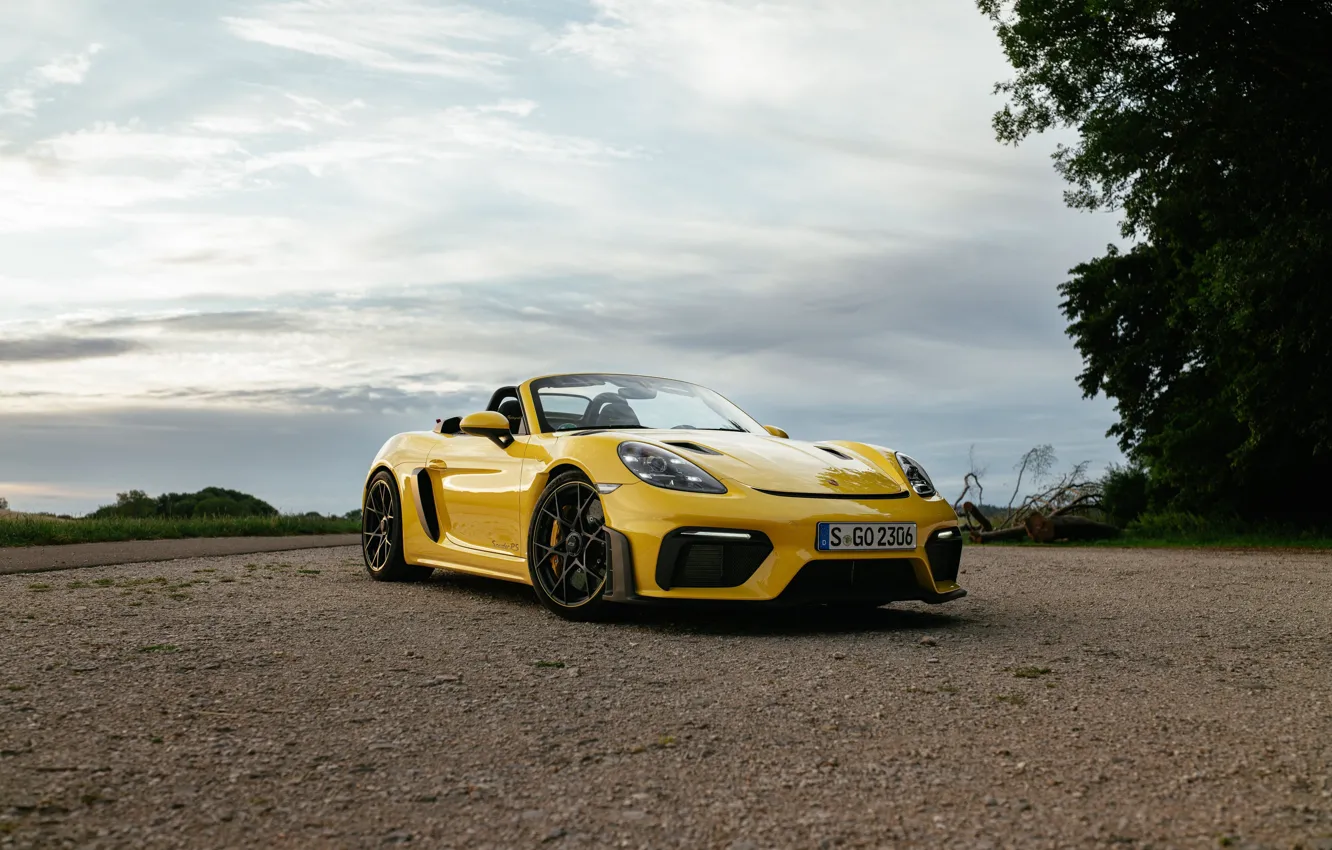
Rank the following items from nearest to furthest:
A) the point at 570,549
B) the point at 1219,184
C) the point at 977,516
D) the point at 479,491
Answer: the point at 570,549 < the point at 479,491 < the point at 1219,184 < the point at 977,516

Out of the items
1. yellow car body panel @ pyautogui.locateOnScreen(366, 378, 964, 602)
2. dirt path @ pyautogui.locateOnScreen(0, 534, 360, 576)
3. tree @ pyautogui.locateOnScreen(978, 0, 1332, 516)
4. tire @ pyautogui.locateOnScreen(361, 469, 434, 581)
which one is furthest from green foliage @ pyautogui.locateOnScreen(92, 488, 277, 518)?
tree @ pyautogui.locateOnScreen(978, 0, 1332, 516)

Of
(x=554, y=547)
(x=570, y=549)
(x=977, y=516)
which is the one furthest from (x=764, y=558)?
(x=977, y=516)

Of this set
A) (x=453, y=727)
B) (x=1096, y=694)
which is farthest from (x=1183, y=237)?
(x=453, y=727)

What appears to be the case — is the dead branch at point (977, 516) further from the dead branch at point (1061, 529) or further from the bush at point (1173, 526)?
the bush at point (1173, 526)

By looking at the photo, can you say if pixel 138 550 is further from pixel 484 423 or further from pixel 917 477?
pixel 917 477

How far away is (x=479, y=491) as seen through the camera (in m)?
6.80

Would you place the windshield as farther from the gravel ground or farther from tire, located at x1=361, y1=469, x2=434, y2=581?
tire, located at x1=361, y1=469, x2=434, y2=581

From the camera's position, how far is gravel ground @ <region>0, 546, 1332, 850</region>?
2.52m

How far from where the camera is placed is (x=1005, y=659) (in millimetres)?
4727

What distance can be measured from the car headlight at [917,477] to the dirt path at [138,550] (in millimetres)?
6325

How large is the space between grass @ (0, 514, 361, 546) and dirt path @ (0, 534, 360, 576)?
42cm

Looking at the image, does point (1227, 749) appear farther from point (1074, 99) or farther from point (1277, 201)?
point (1074, 99)

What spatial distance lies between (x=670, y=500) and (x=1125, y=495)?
2191 cm

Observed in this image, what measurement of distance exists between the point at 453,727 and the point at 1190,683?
106 inches
